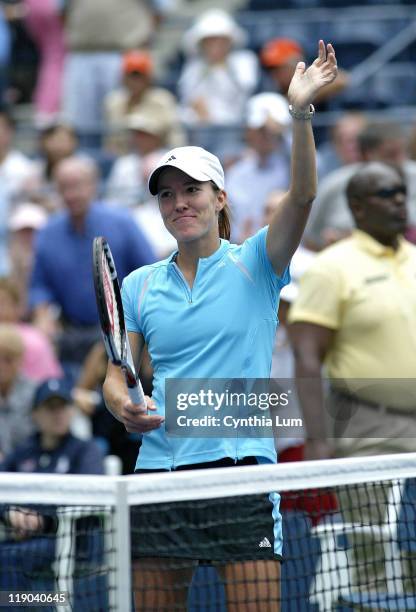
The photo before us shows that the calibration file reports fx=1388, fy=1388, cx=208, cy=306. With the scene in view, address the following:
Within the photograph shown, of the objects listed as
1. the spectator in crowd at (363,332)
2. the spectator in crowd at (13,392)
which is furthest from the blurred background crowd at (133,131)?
the spectator in crowd at (363,332)

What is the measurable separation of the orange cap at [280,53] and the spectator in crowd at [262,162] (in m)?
1.00

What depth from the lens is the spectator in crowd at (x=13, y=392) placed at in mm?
7910

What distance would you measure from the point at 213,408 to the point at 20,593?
0.88 m

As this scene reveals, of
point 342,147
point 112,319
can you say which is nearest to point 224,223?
point 112,319

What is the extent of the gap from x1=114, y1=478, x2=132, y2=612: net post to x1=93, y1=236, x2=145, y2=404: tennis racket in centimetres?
28

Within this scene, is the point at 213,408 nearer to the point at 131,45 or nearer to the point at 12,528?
the point at 12,528

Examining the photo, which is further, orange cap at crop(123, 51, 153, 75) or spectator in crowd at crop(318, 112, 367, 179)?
orange cap at crop(123, 51, 153, 75)

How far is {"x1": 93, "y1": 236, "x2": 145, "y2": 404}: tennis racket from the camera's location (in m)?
3.97

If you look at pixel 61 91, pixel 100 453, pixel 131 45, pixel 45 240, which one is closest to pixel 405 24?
pixel 131 45

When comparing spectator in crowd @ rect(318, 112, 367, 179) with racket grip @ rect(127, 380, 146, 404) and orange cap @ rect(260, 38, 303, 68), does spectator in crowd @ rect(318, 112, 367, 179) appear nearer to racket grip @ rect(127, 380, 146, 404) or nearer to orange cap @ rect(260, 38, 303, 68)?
orange cap @ rect(260, 38, 303, 68)

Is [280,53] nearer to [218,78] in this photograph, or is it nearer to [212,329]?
[218,78]

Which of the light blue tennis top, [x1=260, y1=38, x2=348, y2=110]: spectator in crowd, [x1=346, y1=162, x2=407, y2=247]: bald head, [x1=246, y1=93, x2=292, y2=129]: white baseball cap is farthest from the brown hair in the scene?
[x1=260, y1=38, x2=348, y2=110]: spectator in crowd

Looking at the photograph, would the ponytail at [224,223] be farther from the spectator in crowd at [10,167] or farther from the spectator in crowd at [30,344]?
the spectator in crowd at [10,167]

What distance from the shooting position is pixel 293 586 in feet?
17.1
